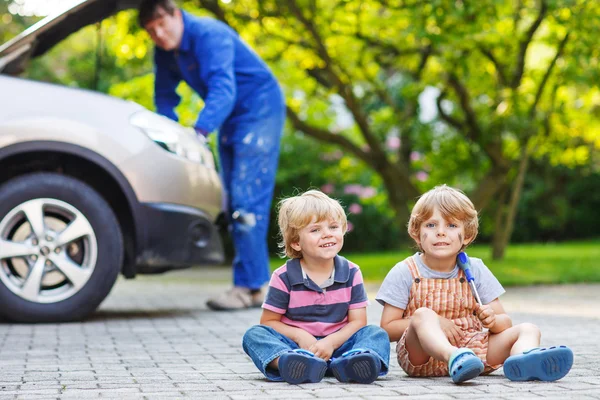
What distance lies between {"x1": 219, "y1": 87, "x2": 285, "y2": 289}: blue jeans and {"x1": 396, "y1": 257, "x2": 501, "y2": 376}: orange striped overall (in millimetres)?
3219

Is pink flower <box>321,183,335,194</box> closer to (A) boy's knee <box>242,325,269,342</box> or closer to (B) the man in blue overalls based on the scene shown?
(B) the man in blue overalls

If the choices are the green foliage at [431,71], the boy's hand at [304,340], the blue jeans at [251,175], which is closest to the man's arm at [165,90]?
the blue jeans at [251,175]

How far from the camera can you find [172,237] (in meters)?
6.20

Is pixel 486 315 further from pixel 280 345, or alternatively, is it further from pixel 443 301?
pixel 280 345

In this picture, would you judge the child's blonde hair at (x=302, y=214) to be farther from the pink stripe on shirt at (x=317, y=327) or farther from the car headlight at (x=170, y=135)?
the car headlight at (x=170, y=135)

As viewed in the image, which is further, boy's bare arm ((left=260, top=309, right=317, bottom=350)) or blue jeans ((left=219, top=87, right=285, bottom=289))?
blue jeans ((left=219, top=87, right=285, bottom=289))

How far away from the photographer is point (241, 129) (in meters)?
7.05

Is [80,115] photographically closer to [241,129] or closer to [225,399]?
[241,129]

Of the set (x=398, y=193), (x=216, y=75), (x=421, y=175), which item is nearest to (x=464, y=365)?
(x=216, y=75)

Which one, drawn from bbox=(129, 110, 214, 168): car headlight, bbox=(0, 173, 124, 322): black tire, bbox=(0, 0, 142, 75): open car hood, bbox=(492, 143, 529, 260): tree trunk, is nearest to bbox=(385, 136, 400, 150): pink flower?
bbox=(492, 143, 529, 260): tree trunk

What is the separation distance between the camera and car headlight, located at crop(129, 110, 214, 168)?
6.12m

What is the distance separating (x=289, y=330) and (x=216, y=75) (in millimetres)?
3133

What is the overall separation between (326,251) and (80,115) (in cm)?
256

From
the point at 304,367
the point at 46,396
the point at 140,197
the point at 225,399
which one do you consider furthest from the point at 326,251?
the point at 140,197
